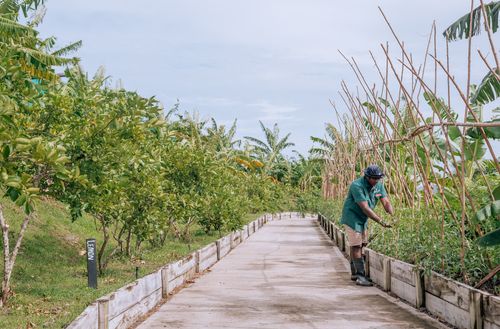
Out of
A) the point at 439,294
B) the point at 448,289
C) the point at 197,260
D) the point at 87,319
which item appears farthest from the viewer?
the point at 197,260

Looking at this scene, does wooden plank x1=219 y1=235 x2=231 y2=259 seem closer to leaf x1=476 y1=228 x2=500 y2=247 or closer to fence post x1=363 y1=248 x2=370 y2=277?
fence post x1=363 y1=248 x2=370 y2=277

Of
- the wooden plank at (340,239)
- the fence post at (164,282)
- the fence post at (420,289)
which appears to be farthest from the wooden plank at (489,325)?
the wooden plank at (340,239)

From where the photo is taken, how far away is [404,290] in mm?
8078

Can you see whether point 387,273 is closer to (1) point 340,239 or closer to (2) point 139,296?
(2) point 139,296

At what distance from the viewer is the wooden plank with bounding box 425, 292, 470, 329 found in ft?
19.9

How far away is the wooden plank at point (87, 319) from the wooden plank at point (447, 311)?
133 inches

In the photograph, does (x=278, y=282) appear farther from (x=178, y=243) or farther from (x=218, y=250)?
(x=178, y=243)

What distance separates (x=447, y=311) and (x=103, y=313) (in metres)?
3.45

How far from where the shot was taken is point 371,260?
33.5 ft

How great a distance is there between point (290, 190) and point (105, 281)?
4111 centimetres

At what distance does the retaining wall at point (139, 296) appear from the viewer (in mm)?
5438

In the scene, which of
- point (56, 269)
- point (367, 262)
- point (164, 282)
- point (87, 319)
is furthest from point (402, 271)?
point (56, 269)

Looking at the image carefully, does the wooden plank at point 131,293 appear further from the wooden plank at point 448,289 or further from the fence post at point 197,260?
the wooden plank at point 448,289

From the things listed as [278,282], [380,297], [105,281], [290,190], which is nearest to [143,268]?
[105,281]
